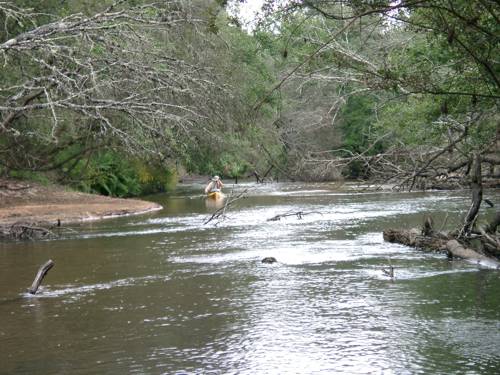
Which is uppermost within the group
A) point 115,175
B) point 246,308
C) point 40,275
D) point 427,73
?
point 427,73

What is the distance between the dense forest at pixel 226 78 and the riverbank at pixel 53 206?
1.37 meters

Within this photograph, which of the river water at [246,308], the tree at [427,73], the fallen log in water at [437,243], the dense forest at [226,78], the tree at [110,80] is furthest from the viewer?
the tree at [110,80]

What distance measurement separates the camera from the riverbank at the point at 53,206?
2492 cm

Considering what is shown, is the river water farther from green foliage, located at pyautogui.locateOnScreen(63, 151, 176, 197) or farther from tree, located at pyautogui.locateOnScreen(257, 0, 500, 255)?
green foliage, located at pyautogui.locateOnScreen(63, 151, 176, 197)

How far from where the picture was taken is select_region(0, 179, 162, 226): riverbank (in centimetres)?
2492

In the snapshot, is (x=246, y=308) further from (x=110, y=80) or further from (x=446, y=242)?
(x=110, y=80)

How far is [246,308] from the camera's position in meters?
11.1

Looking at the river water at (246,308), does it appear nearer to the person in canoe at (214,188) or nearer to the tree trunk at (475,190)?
the tree trunk at (475,190)

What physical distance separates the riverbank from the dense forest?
4.50ft

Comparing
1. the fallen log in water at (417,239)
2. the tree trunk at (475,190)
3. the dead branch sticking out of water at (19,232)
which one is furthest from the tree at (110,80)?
the tree trunk at (475,190)

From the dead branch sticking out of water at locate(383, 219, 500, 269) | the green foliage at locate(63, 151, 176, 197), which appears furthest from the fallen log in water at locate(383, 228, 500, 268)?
the green foliage at locate(63, 151, 176, 197)

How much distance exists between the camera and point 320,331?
31.3 feet

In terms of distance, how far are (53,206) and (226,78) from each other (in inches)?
353

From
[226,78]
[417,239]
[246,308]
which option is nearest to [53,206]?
[226,78]
